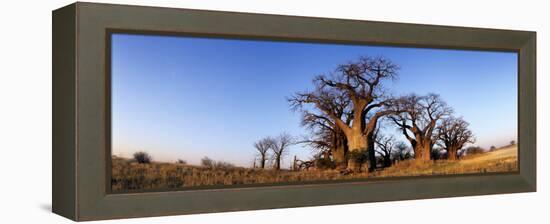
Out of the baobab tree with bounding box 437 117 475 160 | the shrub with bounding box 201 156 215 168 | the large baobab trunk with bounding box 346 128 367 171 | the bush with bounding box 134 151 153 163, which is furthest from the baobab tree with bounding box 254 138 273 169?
the baobab tree with bounding box 437 117 475 160

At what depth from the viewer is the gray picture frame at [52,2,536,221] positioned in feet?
24.1

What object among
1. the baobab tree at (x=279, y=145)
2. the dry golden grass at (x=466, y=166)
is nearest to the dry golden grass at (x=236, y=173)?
the dry golden grass at (x=466, y=166)

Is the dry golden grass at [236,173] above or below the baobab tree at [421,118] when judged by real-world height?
below

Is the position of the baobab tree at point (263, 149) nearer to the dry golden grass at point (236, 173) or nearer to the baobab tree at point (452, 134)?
the dry golden grass at point (236, 173)

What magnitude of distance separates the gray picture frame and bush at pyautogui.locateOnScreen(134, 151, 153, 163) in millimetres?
256

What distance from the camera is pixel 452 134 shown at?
30.0ft

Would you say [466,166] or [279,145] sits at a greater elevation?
[279,145]

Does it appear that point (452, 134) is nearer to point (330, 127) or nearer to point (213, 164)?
point (330, 127)

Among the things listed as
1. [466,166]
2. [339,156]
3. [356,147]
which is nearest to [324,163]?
[339,156]

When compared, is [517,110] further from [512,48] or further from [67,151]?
[67,151]

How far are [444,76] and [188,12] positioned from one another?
258 cm

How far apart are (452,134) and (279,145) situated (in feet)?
5.96

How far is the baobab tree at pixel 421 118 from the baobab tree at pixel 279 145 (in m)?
1.06

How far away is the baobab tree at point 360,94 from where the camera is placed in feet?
27.9
